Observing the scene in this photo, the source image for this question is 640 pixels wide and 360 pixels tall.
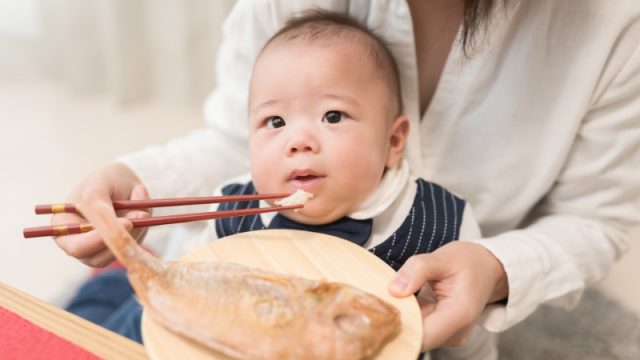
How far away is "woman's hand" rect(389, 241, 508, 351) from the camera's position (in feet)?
2.00

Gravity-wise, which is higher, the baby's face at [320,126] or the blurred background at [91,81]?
the baby's face at [320,126]

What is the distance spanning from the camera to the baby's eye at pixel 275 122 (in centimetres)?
76

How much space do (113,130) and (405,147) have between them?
1399mm

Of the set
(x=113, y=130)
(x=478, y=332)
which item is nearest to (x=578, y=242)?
(x=478, y=332)

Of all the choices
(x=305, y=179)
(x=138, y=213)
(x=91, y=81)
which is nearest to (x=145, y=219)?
(x=138, y=213)

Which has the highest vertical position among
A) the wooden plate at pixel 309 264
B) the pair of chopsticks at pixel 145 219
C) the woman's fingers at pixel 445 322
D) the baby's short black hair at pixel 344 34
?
the baby's short black hair at pixel 344 34

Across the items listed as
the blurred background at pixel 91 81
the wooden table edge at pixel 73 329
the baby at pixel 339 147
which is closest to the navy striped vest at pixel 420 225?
the baby at pixel 339 147

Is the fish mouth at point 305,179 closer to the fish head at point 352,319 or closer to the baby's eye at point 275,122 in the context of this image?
the baby's eye at point 275,122

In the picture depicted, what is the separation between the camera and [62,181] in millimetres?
1788

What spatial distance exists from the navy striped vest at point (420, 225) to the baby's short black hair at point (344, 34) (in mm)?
128

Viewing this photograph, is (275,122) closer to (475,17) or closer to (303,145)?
(303,145)

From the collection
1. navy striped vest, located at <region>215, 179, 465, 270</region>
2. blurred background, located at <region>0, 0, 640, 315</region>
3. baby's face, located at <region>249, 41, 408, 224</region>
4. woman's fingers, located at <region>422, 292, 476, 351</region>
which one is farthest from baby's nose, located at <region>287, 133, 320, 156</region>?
blurred background, located at <region>0, 0, 640, 315</region>

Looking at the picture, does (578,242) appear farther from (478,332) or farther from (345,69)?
(345,69)

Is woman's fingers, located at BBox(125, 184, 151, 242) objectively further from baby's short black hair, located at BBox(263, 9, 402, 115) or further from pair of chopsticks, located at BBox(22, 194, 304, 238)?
baby's short black hair, located at BBox(263, 9, 402, 115)
